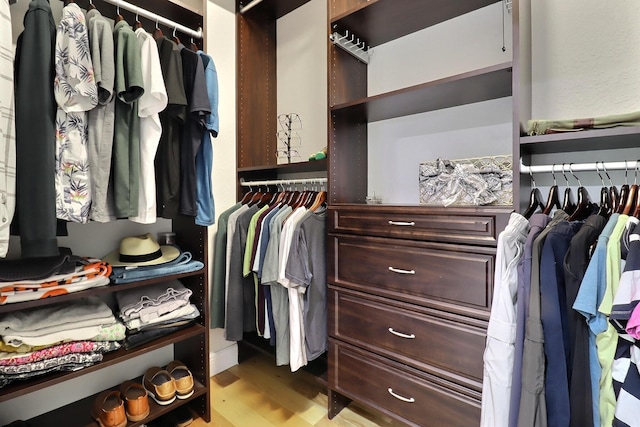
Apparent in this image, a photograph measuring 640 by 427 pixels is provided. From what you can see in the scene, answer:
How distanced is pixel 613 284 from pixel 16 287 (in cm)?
186

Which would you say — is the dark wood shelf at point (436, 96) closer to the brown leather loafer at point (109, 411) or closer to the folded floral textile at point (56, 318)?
the folded floral textile at point (56, 318)

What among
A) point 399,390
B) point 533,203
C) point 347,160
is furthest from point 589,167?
point 399,390

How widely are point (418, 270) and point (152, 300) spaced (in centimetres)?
121

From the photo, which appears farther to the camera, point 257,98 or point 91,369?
point 257,98

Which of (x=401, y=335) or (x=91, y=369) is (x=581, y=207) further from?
(x=91, y=369)

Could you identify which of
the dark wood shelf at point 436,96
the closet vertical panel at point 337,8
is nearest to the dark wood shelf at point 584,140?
the dark wood shelf at point 436,96

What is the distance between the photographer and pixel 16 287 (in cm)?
112

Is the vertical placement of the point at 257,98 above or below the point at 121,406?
above

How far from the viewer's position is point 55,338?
1.22 m

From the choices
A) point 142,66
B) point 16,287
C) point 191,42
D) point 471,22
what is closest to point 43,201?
point 16,287

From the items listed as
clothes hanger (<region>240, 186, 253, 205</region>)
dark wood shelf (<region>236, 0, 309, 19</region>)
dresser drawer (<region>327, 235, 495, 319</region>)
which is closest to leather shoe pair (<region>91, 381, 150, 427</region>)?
dresser drawer (<region>327, 235, 495, 319</region>)

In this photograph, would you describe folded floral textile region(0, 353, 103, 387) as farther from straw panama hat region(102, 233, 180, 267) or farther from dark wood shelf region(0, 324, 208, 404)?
straw panama hat region(102, 233, 180, 267)

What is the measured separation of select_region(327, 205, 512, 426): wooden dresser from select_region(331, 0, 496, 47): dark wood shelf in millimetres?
919

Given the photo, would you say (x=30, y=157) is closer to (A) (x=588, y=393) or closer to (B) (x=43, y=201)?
(B) (x=43, y=201)
